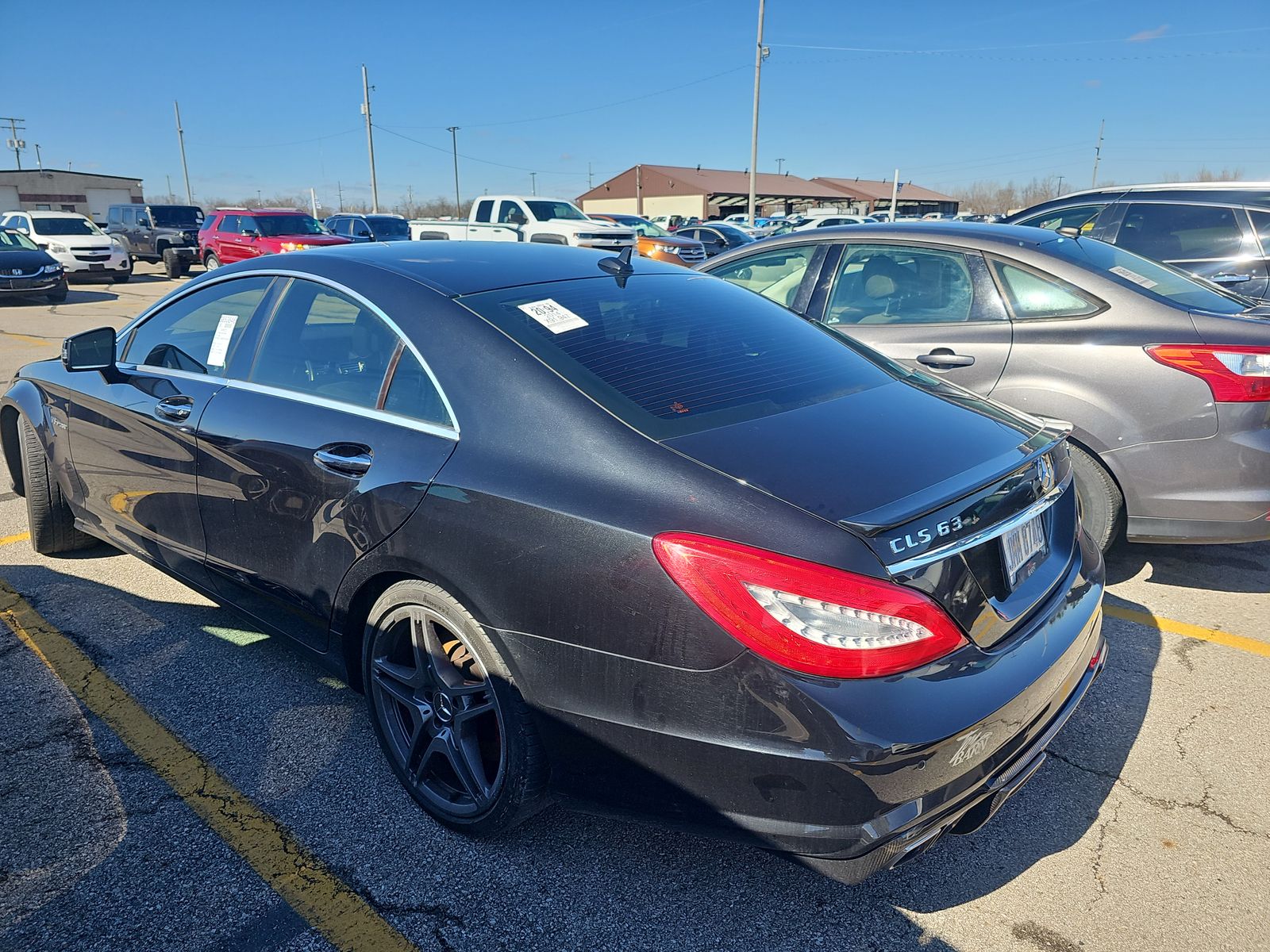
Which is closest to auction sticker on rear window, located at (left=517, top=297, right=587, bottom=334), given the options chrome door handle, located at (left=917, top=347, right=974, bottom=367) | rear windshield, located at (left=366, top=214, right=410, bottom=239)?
chrome door handle, located at (left=917, top=347, right=974, bottom=367)

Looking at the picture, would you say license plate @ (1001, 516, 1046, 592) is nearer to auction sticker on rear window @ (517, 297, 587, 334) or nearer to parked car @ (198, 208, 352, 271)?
auction sticker on rear window @ (517, 297, 587, 334)

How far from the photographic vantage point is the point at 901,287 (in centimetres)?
462

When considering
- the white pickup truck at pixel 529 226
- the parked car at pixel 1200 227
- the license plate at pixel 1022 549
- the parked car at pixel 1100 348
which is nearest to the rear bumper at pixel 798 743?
the license plate at pixel 1022 549

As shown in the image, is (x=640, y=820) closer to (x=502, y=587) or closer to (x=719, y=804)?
(x=719, y=804)

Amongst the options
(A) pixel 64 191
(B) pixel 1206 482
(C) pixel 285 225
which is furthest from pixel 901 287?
(A) pixel 64 191

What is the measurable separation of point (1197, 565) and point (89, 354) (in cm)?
538

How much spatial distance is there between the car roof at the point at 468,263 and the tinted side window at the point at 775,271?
1805 millimetres

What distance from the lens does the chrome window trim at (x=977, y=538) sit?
5.92ft

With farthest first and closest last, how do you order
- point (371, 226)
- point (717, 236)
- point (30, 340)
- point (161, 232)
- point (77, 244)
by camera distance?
point (717, 236) → point (161, 232) → point (371, 226) → point (77, 244) → point (30, 340)

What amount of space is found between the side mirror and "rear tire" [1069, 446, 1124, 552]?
418 centimetres

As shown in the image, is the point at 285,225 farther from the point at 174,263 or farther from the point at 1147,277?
the point at 1147,277

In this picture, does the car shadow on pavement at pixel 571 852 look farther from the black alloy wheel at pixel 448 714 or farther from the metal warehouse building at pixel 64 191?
the metal warehouse building at pixel 64 191

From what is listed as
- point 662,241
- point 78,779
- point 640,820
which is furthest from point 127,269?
point 640,820

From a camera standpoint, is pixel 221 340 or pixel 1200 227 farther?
pixel 1200 227
